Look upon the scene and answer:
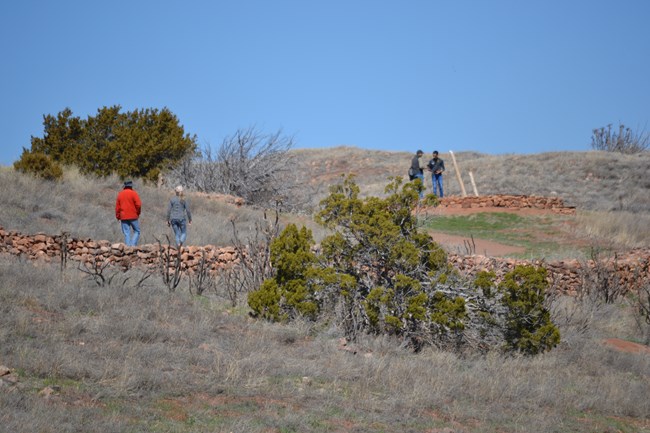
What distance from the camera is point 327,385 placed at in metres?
7.84

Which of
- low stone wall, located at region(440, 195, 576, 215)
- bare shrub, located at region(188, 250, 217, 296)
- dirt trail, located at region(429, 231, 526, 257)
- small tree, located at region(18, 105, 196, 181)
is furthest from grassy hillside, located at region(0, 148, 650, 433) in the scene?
small tree, located at region(18, 105, 196, 181)

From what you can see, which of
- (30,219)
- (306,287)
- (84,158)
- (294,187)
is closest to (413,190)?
(306,287)

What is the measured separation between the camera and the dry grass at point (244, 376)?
6.51 metres

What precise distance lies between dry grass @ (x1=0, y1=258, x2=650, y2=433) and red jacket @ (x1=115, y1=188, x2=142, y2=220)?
452 cm

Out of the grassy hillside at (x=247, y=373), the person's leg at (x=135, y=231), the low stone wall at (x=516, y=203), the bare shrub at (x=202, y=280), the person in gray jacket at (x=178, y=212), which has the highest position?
the low stone wall at (x=516, y=203)

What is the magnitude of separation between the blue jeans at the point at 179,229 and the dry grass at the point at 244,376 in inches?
190

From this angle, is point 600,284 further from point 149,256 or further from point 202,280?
point 149,256

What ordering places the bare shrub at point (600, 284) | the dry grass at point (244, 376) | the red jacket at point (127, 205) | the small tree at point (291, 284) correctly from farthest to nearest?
the red jacket at point (127, 205)
the bare shrub at point (600, 284)
the small tree at point (291, 284)
the dry grass at point (244, 376)

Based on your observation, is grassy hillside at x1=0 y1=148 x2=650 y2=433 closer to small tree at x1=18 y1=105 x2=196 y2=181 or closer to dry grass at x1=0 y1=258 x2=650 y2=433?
dry grass at x1=0 y1=258 x2=650 y2=433

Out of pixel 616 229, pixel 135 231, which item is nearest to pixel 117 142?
pixel 135 231

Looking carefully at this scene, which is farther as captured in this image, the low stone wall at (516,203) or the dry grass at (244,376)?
the low stone wall at (516,203)

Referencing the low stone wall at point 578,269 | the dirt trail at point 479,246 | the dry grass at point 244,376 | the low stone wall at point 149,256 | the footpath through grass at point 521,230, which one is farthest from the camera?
the footpath through grass at point 521,230

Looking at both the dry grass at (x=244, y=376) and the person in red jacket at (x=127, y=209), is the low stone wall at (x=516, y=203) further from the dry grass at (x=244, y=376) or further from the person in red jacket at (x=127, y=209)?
the dry grass at (x=244, y=376)

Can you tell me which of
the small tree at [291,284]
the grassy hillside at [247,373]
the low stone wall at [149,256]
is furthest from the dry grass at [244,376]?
the low stone wall at [149,256]
